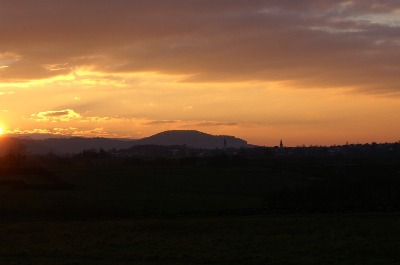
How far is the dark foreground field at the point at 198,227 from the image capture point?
28.7 m

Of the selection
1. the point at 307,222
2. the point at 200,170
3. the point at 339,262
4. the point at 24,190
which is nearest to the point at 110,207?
the point at 24,190

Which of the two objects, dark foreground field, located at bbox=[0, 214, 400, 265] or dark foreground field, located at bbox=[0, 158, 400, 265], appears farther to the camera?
dark foreground field, located at bbox=[0, 158, 400, 265]

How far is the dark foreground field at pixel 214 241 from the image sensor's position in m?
27.9

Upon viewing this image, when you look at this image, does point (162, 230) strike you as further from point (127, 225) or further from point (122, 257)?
point (122, 257)

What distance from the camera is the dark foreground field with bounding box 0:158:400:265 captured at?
28.7 metres

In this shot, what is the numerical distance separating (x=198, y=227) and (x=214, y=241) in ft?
20.9

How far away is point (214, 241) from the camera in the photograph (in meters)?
33.6

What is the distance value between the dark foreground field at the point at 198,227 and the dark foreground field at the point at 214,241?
0.20ft

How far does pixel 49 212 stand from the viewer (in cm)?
5722

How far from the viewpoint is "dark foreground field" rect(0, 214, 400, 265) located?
27906 mm

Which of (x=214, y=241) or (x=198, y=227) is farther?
(x=198, y=227)

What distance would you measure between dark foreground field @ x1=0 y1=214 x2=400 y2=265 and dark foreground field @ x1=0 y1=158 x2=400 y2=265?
0.20ft

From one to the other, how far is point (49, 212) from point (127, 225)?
19.3m

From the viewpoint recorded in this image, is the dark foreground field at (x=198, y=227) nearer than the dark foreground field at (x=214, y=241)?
No
